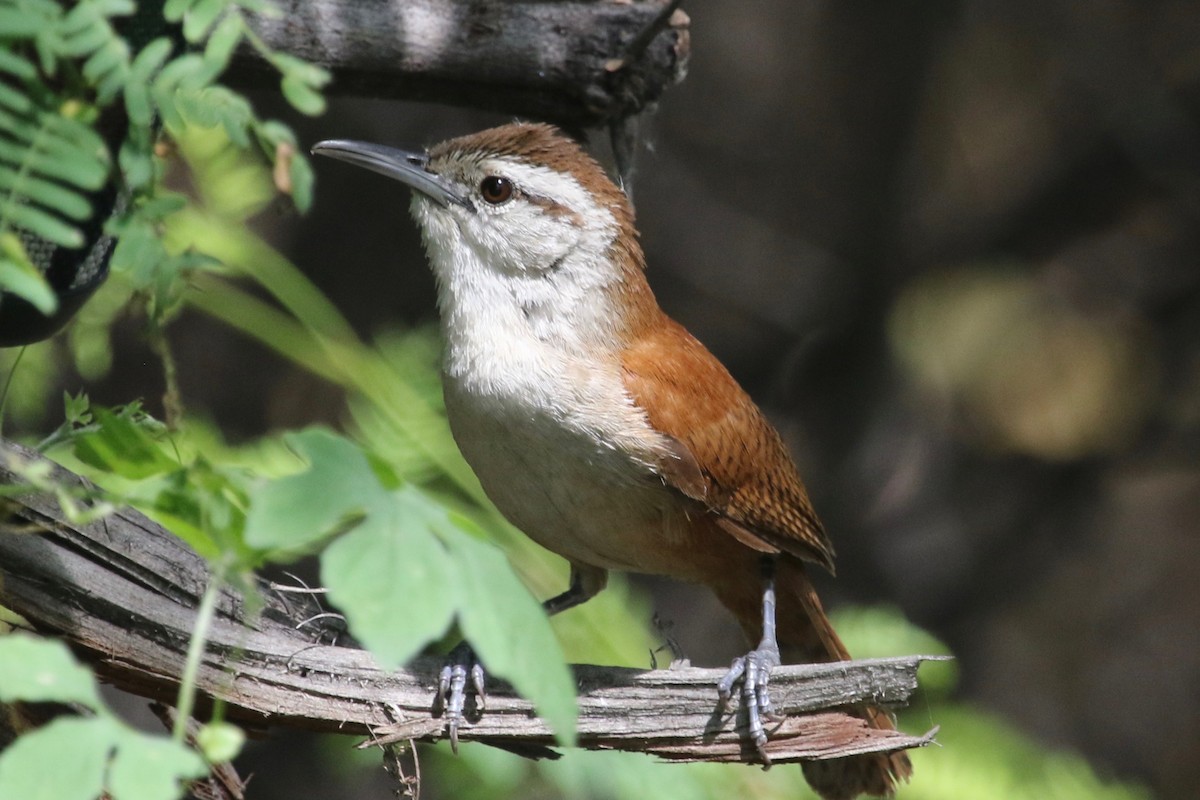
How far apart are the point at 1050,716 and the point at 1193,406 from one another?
219 cm

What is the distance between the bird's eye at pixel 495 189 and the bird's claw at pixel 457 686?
122 cm

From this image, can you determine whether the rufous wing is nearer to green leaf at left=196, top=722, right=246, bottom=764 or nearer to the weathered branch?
the weathered branch

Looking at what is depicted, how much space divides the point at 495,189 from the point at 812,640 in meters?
1.61

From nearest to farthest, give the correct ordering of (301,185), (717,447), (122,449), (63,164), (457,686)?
(63,164)
(301,185)
(122,449)
(457,686)
(717,447)

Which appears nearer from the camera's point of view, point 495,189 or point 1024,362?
point 495,189

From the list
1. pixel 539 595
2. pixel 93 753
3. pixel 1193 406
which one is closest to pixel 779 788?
A: pixel 539 595

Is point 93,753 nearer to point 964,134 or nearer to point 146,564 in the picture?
point 146,564

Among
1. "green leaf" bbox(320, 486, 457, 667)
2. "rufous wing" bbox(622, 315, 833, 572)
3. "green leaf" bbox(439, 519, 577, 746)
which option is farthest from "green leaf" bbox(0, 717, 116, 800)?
"rufous wing" bbox(622, 315, 833, 572)

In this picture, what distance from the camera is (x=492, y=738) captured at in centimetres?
278

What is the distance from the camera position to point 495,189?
132 inches

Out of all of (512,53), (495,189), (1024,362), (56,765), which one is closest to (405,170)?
(495,189)

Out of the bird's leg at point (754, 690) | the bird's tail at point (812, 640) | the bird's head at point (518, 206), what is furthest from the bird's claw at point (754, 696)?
the bird's head at point (518, 206)

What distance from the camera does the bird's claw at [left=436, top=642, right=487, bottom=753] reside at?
2.73 meters

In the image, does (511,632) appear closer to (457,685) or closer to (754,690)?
(457,685)
